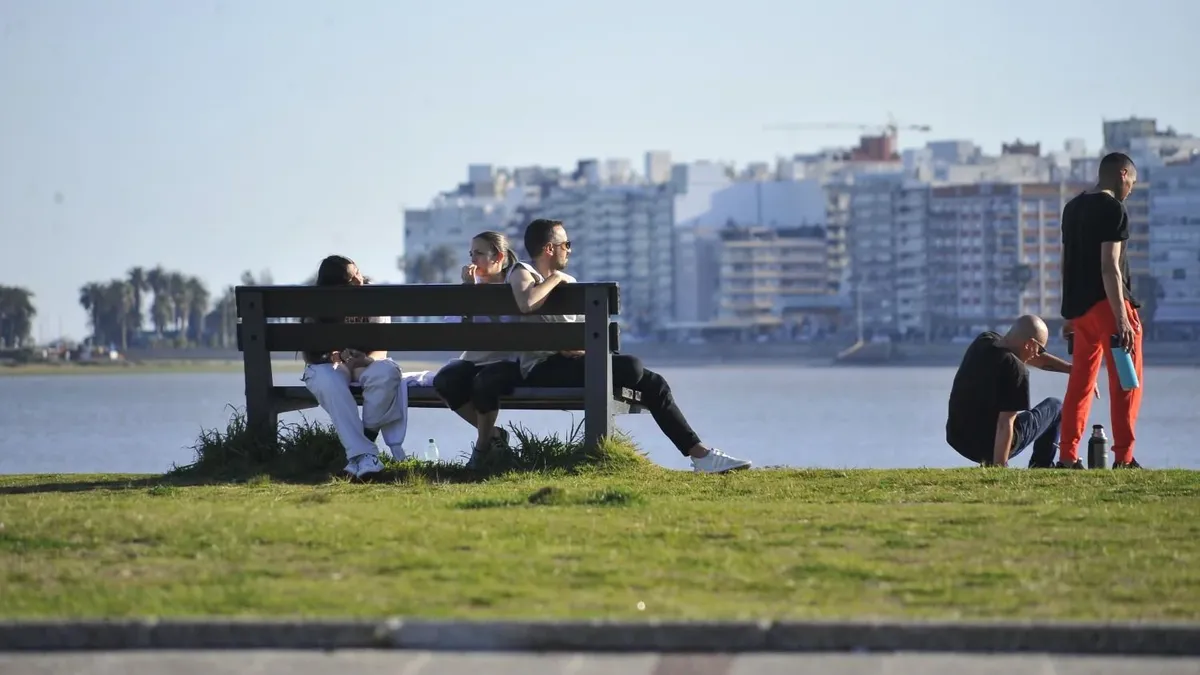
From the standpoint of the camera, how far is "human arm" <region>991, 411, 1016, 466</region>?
10.8 m

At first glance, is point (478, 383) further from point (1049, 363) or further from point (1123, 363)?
point (1049, 363)

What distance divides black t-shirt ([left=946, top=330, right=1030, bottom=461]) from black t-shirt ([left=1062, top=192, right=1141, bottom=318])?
18.0 inches

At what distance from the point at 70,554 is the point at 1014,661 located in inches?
123

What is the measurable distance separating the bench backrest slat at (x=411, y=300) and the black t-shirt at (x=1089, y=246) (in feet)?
7.89

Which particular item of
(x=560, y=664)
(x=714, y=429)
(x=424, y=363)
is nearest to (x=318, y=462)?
(x=560, y=664)

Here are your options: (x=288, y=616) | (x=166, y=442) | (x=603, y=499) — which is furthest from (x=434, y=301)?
(x=166, y=442)

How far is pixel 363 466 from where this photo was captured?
9523 millimetres

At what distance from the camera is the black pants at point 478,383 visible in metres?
9.86

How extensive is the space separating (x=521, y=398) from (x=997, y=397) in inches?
104

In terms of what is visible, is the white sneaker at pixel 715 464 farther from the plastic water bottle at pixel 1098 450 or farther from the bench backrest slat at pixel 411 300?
the plastic water bottle at pixel 1098 450

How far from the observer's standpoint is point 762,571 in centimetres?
630

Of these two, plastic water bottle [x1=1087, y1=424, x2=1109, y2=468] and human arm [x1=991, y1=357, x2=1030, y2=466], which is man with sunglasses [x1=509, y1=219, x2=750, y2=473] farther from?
plastic water bottle [x1=1087, y1=424, x2=1109, y2=468]

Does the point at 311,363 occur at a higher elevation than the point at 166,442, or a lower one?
higher

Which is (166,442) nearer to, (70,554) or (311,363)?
(311,363)
